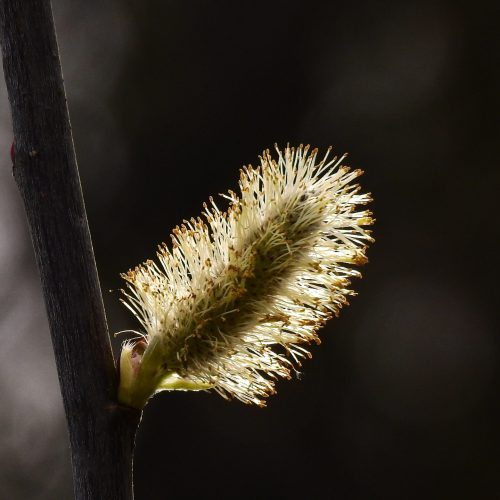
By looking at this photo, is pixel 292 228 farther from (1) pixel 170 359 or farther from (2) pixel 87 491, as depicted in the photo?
(2) pixel 87 491

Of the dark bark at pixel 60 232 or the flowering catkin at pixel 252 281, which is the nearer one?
the dark bark at pixel 60 232

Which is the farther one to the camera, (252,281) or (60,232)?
(252,281)

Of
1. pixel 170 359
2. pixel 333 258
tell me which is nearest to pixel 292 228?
pixel 333 258

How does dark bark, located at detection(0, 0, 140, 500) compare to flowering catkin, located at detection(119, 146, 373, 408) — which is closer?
dark bark, located at detection(0, 0, 140, 500)
